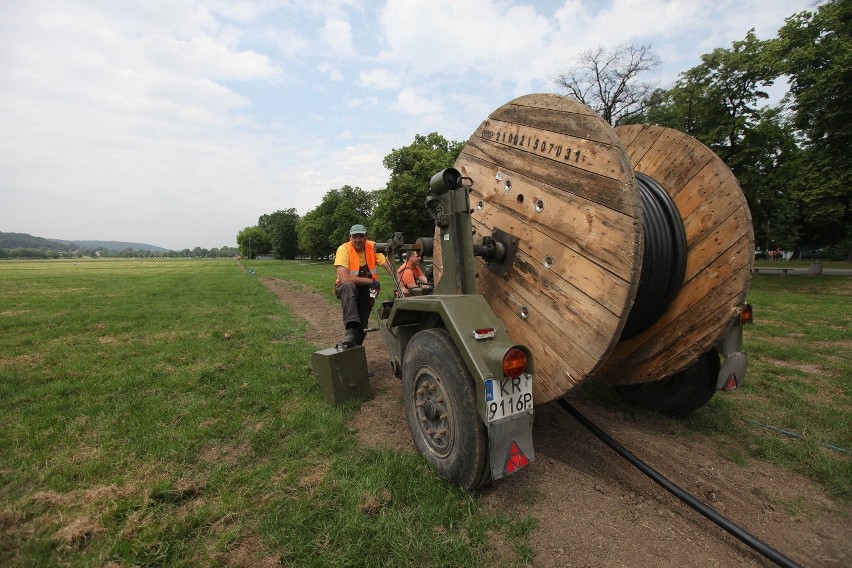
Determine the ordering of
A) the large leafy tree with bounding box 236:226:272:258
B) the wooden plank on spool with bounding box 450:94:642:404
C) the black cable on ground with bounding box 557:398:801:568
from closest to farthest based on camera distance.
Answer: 1. the black cable on ground with bounding box 557:398:801:568
2. the wooden plank on spool with bounding box 450:94:642:404
3. the large leafy tree with bounding box 236:226:272:258

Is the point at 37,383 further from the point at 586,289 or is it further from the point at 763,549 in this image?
the point at 763,549

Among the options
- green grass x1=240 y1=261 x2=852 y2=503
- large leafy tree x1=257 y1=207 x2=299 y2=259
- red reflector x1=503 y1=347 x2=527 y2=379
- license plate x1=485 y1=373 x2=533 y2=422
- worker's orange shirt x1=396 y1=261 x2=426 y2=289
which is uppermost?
large leafy tree x1=257 y1=207 x2=299 y2=259

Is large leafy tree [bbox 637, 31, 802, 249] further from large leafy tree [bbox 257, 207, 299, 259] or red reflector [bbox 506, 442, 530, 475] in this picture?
large leafy tree [bbox 257, 207, 299, 259]

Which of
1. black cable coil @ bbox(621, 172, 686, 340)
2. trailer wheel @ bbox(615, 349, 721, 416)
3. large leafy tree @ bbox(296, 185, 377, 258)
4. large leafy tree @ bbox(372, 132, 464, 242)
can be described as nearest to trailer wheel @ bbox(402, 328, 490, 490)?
black cable coil @ bbox(621, 172, 686, 340)

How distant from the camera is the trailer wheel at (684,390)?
11.2ft

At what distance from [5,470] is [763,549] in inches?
190

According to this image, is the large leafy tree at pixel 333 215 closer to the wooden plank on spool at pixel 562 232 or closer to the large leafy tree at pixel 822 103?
the large leafy tree at pixel 822 103

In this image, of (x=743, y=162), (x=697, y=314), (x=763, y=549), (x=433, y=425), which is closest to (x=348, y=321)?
(x=433, y=425)

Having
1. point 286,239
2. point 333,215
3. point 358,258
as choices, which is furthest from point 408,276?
point 286,239

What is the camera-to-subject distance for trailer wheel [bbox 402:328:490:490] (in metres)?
2.33

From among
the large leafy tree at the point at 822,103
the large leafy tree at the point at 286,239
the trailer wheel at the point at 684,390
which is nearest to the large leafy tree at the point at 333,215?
the large leafy tree at the point at 286,239

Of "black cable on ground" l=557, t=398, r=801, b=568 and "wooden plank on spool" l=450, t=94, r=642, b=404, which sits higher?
"wooden plank on spool" l=450, t=94, r=642, b=404

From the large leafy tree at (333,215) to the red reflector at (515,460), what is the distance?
5236cm

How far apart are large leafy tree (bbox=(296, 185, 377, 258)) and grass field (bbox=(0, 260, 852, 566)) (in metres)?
49.0
